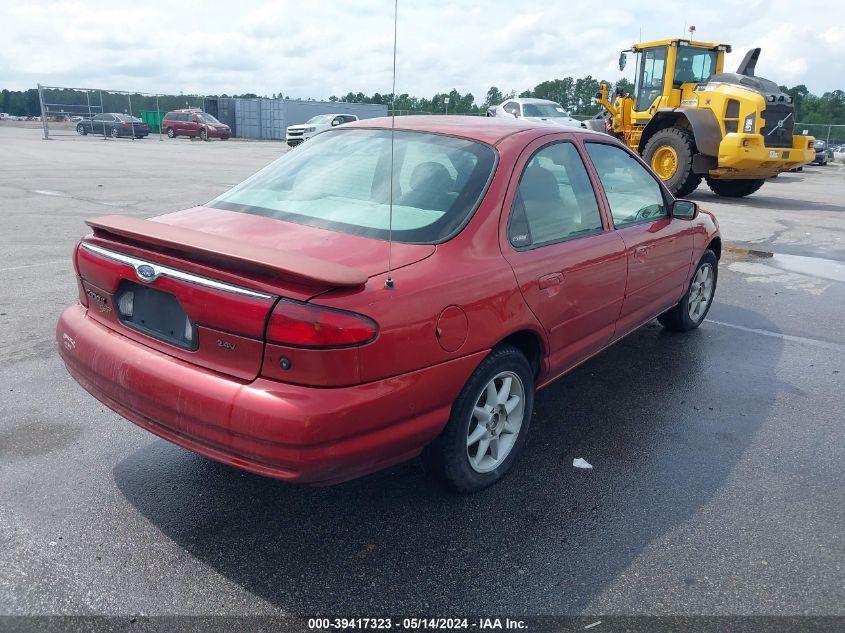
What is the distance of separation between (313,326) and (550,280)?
1362 millimetres

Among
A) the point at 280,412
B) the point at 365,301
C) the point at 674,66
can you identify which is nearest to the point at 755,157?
the point at 674,66

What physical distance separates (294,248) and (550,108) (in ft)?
74.2

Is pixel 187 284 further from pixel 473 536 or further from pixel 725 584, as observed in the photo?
pixel 725 584

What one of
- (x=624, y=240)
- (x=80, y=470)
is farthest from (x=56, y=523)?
(x=624, y=240)

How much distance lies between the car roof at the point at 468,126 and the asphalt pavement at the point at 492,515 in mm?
1553

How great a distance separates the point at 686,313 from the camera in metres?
5.41

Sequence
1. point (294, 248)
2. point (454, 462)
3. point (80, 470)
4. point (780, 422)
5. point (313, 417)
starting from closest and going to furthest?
point (313, 417) < point (294, 248) < point (454, 462) < point (80, 470) < point (780, 422)

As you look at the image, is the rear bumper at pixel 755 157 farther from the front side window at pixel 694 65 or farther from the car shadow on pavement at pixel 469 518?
the car shadow on pavement at pixel 469 518

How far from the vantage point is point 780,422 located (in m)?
3.93

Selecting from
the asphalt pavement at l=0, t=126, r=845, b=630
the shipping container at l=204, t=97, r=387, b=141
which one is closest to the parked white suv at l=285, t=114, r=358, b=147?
the shipping container at l=204, t=97, r=387, b=141

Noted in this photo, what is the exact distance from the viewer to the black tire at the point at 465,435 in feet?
9.21

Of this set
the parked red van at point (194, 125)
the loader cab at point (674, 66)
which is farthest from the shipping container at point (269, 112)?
the loader cab at point (674, 66)

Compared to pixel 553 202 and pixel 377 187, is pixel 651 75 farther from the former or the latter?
pixel 377 187

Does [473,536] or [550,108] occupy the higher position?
[550,108]
